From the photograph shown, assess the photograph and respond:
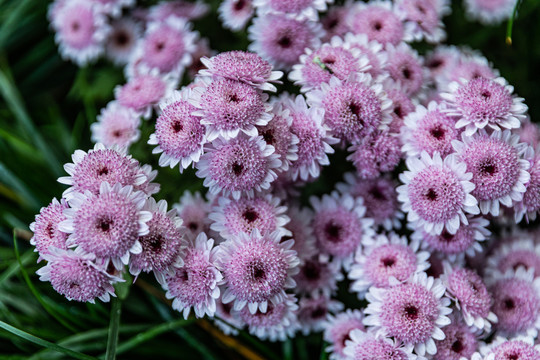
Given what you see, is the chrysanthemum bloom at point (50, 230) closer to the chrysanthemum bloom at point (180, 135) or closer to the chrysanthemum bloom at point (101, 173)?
the chrysanthemum bloom at point (101, 173)

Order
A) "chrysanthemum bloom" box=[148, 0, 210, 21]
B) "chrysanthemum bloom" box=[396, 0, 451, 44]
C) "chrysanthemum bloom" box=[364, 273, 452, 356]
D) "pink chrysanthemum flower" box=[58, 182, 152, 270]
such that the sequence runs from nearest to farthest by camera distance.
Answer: "pink chrysanthemum flower" box=[58, 182, 152, 270], "chrysanthemum bloom" box=[364, 273, 452, 356], "chrysanthemum bloom" box=[396, 0, 451, 44], "chrysanthemum bloom" box=[148, 0, 210, 21]

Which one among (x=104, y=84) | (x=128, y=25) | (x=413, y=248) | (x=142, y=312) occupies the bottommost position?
(x=142, y=312)

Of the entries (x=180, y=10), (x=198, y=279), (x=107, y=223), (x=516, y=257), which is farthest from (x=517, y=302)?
(x=180, y=10)

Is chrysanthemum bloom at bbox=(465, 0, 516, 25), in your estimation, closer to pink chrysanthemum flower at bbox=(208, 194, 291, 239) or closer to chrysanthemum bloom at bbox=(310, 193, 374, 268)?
chrysanthemum bloom at bbox=(310, 193, 374, 268)

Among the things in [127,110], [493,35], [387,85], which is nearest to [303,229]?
[387,85]

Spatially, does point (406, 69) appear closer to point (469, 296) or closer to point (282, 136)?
point (282, 136)

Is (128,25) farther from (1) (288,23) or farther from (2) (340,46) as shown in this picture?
(2) (340,46)

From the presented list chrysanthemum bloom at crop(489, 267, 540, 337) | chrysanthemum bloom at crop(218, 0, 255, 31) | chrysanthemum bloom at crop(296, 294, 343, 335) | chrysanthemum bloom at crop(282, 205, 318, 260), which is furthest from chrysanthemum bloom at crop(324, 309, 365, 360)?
chrysanthemum bloom at crop(218, 0, 255, 31)
